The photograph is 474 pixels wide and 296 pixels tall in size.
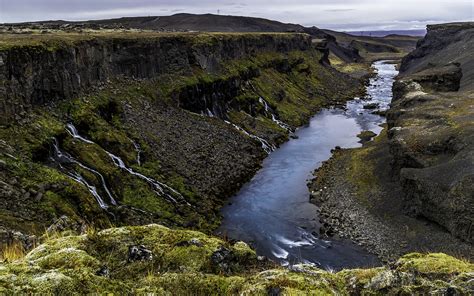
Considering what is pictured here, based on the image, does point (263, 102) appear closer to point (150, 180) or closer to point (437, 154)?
point (437, 154)

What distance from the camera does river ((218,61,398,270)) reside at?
3734cm

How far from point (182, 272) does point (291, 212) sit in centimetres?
3657

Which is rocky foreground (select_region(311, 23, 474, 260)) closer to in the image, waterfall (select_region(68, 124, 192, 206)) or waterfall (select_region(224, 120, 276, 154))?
waterfall (select_region(224, 120, 276, 154))

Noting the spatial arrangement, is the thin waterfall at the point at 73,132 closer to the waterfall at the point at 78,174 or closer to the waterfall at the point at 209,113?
the waterfall at the point at 78,174

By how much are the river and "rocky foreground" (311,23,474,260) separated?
1829 millimetres

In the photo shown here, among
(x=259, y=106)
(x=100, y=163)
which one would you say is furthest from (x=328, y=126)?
(x=100, y=163)

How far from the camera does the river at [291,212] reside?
37344mm

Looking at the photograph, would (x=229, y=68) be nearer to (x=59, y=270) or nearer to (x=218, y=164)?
(x=218, y=164)

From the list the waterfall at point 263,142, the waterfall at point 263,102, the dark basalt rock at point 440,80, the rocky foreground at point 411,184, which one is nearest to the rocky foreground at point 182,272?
the rocky foreground at point 411,184

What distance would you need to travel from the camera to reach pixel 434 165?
4216 centimetres

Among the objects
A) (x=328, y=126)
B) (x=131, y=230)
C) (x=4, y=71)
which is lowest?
(x=328, y=126)

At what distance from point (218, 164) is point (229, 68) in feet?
127

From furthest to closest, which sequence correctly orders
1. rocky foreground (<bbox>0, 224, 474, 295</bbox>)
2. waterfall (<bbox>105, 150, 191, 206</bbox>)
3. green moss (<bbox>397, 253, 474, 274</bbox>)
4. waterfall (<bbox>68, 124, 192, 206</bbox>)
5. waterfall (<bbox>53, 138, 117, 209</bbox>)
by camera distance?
waterfall (<bbox>105, 150, 191, 206</bbox>)
waterfall (<bbox>68, 124, 192, 206</bbox>)
waterfall (<bbox>53, 138, 117, 209</bbox>)
green moss (<bbox>397, 253, 474, 274</bbox>)
rocky foreground (<bbox>0, 224, 474, 295</bbox>)

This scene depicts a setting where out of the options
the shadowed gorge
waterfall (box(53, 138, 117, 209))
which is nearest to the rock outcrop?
the shadowed gorge
